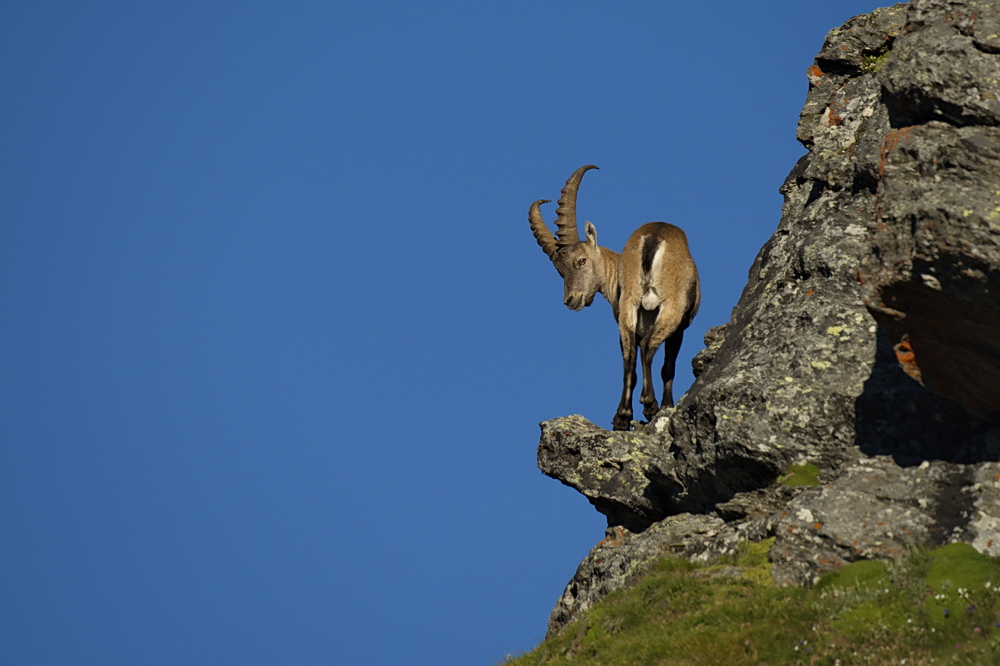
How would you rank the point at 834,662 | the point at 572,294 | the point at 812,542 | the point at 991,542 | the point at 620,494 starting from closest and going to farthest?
the point at 834,662 < the point at 991,542 < the point at 812,542 < the point at 620,494 < the point at 572,294

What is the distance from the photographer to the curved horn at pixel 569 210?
72.9 ft

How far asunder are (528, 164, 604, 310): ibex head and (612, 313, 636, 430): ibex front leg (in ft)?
7.43

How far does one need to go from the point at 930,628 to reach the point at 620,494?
7052mm

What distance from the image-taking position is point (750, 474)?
547 inches

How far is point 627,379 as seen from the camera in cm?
1972

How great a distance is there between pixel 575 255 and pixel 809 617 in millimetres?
12492

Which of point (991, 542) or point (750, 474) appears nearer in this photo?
point (991, 542)

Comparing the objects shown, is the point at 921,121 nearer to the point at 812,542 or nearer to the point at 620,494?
the point at 812,542

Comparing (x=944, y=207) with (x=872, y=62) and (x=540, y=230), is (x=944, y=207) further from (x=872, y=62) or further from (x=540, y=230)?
(x=540, y=230)

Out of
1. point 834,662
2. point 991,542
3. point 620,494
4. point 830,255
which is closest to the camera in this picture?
point 834,662

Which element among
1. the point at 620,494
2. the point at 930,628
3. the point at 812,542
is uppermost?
the point at 620,494

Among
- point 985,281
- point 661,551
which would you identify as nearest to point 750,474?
point 661,551

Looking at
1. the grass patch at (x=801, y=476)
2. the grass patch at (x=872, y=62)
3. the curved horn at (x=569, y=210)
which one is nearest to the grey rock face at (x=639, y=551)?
the grass patch at (x=801, y=476)

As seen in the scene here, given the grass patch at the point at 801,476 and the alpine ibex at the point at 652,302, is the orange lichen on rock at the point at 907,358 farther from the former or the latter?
the alpine ibex at the point at 652,302
